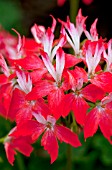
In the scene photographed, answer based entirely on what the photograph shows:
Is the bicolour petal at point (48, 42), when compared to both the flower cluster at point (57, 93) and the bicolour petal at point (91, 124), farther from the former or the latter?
the bicolour petal at point (91, 124)

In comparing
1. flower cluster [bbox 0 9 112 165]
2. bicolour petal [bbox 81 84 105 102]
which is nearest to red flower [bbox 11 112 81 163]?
flower cluster [bbox 0 9 112 165]

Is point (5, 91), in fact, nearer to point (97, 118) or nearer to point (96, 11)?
point (97, 118)

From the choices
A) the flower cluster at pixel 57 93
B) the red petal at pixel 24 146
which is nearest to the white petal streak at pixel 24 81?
the flower cluster at pixel 57 93

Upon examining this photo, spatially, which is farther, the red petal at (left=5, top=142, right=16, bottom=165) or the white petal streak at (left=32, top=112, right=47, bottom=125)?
the red petal at (left=5, top=142, right=16, bottom=165)

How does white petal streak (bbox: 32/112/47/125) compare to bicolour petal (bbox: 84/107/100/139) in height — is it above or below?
above

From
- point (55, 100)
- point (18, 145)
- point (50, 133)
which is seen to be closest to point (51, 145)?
point (50, 133)

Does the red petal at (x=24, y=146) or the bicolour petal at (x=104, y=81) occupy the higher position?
the bicolour petal at (x=104, y=81)

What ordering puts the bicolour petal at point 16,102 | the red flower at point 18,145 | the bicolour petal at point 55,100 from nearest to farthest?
1. the bicolour petal at point 55,100
2. the bicolour petal at point 16,102
3. the red flower at point 18,145

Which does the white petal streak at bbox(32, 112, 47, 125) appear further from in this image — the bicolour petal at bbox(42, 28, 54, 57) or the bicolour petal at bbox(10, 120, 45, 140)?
A: the bicolour petal at bbox(42, 28, 54, 57)
